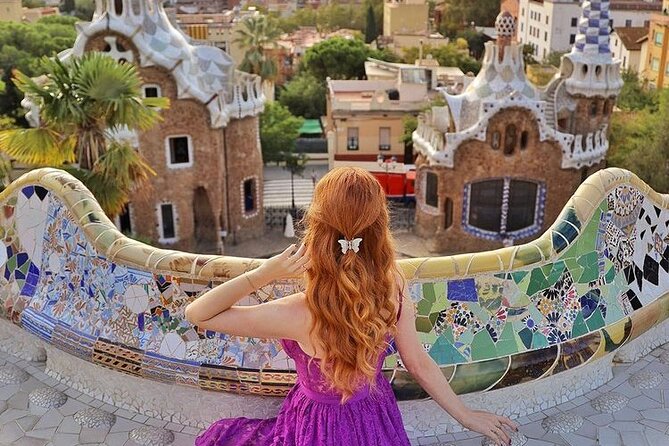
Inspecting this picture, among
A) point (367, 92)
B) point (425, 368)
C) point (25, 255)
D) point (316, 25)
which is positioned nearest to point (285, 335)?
point (425, 368)

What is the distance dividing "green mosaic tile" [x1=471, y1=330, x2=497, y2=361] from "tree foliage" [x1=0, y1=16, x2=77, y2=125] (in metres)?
28.5

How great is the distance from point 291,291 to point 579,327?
1.85 metres

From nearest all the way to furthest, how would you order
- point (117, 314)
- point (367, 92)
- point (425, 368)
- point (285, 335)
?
point (285, 335) < point (425, 368) < point (117, 314) < point (367, 92)

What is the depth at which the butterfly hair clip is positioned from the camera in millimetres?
3398

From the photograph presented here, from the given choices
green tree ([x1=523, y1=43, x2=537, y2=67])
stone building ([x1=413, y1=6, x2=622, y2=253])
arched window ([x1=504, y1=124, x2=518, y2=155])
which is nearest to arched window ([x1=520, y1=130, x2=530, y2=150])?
stone building ([x1=413, y1=6, x2=622, y2=253])

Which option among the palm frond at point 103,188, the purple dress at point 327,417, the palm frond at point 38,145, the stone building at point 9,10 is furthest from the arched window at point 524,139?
the stone building at point 9,10

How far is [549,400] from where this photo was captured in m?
5.11

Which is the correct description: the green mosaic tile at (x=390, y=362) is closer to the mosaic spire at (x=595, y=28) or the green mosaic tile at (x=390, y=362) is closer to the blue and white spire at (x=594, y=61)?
the blue and white spire at (x=594, y=61)

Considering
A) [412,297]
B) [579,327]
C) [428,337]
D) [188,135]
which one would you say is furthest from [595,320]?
[188,135]

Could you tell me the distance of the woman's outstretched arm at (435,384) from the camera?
12.9 ft

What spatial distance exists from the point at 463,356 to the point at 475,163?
17.0 metres

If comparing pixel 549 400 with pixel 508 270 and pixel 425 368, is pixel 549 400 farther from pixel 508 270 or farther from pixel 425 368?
pixel 425 368

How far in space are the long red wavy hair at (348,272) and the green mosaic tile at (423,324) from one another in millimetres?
1177

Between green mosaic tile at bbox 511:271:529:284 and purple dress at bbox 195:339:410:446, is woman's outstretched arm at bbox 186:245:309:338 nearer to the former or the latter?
purple dress at bbox 195:339:410:446
